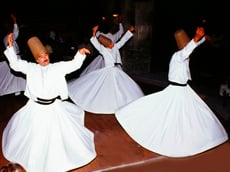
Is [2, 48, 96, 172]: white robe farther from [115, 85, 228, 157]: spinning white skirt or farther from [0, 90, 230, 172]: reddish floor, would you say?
[115, 85, 228, 157]: spinning white skirt

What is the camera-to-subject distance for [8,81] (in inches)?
250

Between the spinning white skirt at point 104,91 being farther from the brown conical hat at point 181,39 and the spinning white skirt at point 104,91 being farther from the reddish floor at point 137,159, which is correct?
the brown conical hat at point 181,39

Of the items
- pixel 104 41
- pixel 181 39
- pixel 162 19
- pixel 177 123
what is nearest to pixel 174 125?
pixel 177 123

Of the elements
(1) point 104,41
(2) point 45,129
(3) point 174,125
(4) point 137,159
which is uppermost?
(1) point 104,41

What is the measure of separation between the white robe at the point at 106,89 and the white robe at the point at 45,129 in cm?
152

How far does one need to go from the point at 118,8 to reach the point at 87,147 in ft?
16.6

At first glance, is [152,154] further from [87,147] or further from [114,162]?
[87,147]

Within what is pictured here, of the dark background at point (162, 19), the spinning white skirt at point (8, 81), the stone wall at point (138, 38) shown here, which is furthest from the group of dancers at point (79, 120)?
the dark background at point (162, 19)

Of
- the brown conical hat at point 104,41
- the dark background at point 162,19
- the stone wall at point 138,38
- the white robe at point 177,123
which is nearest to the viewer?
the white robe at point 177,123

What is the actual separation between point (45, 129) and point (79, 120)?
2.03ft

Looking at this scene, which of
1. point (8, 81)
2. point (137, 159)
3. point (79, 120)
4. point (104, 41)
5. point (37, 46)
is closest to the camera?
point (37, 46)

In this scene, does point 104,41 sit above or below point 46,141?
above

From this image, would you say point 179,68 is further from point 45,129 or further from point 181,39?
point 45,129

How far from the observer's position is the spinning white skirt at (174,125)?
4.53 m
